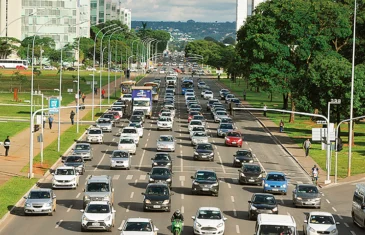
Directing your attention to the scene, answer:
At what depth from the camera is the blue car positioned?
197 ft

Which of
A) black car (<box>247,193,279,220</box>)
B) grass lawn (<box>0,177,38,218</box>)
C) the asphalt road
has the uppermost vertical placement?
black car (<box>247,193,279,220</box>)

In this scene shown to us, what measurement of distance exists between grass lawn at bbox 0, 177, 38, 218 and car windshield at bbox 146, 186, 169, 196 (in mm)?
7985

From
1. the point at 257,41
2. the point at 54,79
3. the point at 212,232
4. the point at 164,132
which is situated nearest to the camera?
the point at 212,232

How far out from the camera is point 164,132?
99062mm

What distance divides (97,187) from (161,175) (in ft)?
30.0

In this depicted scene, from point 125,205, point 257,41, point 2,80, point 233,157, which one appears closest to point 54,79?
point 2,80

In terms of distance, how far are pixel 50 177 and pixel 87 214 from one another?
2090cm

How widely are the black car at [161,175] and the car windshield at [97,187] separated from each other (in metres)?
8.05

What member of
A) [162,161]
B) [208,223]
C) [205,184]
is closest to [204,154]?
[162,161]

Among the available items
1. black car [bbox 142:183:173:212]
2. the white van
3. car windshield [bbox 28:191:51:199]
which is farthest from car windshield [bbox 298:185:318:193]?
car windshield [bbox 28:191:51:199]

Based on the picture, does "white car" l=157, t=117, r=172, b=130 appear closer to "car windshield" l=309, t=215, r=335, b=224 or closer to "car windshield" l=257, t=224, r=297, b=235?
"car windshield" l=309, t=215, r=335, b=224

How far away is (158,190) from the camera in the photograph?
52469 mm

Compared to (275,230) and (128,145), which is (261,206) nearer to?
(275,230)

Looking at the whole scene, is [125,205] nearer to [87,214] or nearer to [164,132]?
[87,214]
